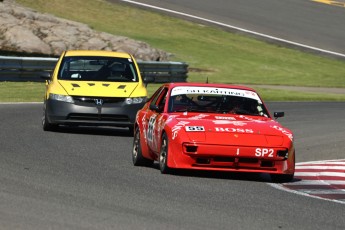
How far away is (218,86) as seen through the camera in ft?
49.5

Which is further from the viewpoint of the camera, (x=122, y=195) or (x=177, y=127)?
(x=177, y=127)

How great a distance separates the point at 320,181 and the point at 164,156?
2.04 m

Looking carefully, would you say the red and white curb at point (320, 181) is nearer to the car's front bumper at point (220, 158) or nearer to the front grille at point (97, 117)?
the car's front bumper at point (220, 158)

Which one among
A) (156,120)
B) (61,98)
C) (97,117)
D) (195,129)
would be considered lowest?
(97,117)

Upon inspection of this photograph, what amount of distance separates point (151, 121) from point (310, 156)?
3881 millimetres

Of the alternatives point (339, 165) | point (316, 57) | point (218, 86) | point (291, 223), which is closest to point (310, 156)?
point (339, 165)

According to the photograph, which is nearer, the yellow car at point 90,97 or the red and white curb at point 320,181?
the red and white curb at point 320,181

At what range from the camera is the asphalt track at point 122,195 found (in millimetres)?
9570

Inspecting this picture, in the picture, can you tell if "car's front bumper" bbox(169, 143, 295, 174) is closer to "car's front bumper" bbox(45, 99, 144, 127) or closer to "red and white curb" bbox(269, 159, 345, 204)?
"red and white curb" bbox(269, 159, 345, 204)

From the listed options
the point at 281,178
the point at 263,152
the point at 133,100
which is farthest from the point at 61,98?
the point at 263,152

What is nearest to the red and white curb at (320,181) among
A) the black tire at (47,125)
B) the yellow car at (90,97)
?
the yellow car at (90,97)

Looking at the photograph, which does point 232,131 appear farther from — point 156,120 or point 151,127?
point 151,127

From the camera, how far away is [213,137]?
13.4m

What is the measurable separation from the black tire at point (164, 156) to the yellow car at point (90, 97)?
5.66 metres
